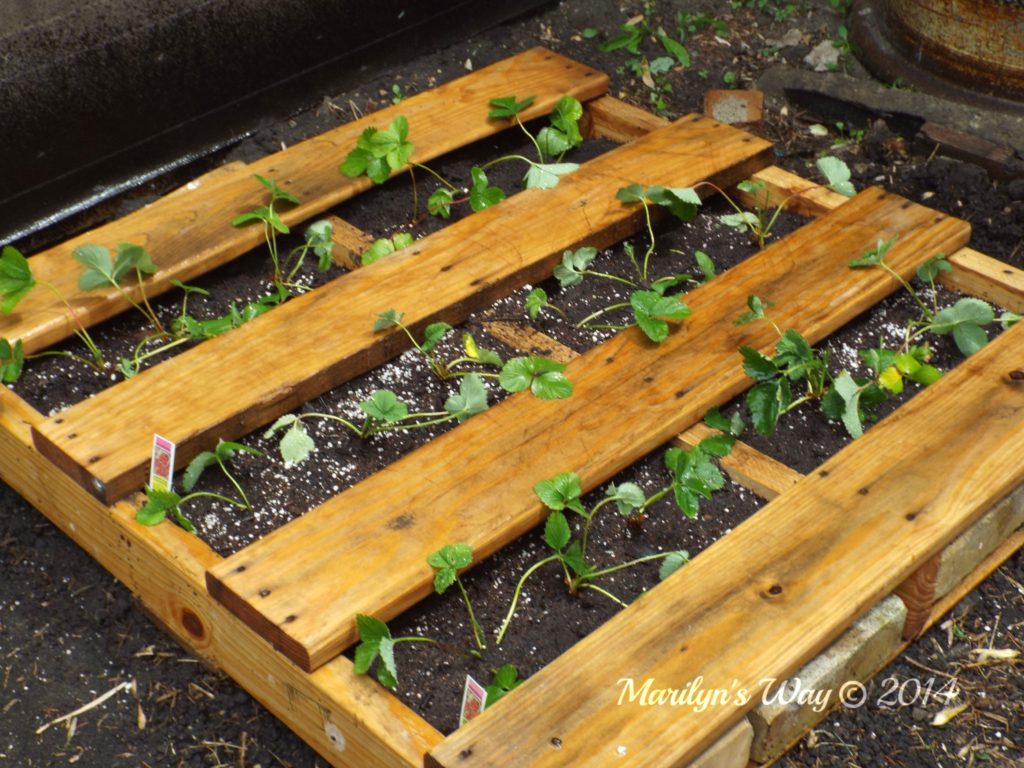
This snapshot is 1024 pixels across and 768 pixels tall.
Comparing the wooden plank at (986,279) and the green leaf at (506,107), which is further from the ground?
the green leaf at (506,107)

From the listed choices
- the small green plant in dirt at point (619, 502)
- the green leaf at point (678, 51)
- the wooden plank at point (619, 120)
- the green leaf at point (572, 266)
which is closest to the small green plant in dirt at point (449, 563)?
the small green plant in dirt at point (619, 502)

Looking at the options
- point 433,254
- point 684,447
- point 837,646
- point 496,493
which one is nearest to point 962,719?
point 837,646

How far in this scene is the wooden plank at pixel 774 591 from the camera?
189cm

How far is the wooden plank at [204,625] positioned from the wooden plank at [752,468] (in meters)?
0.76

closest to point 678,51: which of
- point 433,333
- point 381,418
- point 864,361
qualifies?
point 864,361

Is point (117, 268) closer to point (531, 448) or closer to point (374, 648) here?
point (531, 448)

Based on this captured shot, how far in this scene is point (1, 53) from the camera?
9.82 ft

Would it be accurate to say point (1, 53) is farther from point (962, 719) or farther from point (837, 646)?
point (962, 719)

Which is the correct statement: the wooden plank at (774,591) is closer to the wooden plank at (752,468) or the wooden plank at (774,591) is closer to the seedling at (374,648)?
the wooden plank at (752,468)

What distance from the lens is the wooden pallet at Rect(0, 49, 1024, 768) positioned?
6.57ft

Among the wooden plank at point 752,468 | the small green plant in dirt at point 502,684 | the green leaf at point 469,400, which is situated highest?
the green leaf at point 469,400

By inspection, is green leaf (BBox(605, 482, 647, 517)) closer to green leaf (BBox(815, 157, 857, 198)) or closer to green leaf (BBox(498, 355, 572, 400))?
green leaf (BBox(498, 355, 572, 400))

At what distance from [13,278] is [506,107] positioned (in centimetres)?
123

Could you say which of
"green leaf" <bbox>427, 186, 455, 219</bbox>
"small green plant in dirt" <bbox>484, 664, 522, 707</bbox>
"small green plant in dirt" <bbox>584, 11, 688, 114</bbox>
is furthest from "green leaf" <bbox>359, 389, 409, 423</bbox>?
"small green plant in dirt" <bbox>584, 11, 688, 114</bbox>
